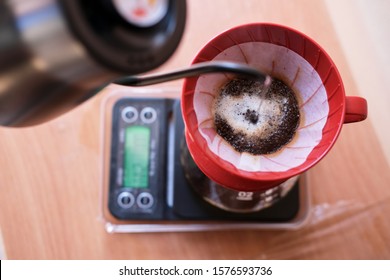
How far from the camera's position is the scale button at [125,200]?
24.5 inches

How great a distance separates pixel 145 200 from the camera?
62 cm

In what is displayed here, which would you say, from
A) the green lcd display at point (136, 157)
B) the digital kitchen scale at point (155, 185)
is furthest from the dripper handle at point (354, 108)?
the green lcd display at point (136, 157)

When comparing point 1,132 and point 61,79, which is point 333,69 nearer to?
point 61,79

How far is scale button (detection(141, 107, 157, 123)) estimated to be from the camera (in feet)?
2.11

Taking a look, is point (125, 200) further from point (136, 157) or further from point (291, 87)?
point (291, 87)

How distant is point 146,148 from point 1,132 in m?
0.21

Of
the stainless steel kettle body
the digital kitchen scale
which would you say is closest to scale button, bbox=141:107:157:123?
the digital kitchen scale

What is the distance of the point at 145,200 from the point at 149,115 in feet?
0.39

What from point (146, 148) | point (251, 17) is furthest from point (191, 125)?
point (251, 17)

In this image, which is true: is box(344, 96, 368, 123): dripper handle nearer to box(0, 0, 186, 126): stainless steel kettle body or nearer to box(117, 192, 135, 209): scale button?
box(0, 0, 186, 126): stainless steel kettle body

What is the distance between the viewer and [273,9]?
0.69 m

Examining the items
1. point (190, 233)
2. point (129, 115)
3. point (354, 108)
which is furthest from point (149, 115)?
point (354, 108)

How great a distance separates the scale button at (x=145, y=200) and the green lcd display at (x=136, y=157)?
0.01 m

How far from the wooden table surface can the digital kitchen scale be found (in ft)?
0.05
